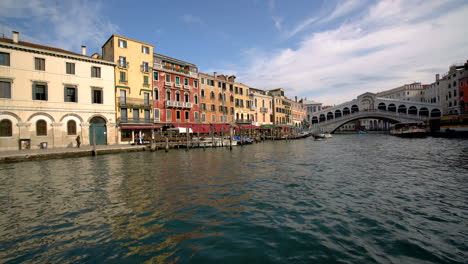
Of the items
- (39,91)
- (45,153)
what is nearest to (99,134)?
(39,91)

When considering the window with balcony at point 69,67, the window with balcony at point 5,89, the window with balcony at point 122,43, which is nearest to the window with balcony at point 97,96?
the window with balcony at point 69,67

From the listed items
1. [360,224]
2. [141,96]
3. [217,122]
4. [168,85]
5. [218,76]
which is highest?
[218,76]

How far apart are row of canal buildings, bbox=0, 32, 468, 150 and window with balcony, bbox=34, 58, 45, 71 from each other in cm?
8

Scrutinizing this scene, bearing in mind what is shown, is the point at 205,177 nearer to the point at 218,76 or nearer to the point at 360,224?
the point at 360,224

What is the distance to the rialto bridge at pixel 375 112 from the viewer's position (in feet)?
189

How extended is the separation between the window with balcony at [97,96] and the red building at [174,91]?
645 centimetres

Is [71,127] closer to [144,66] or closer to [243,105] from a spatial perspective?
[144,66]

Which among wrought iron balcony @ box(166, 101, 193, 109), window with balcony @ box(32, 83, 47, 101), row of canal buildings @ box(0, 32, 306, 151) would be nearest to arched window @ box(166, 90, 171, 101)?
row of canal buildings @ box(0, 32, 306, 151)

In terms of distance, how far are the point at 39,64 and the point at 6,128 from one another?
6.88 m

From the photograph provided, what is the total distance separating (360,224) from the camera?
16.3 feet

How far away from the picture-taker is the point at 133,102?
2791 centimetres

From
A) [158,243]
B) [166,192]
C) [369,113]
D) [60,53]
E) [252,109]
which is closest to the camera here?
[158,243]

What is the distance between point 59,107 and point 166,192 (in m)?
22.3

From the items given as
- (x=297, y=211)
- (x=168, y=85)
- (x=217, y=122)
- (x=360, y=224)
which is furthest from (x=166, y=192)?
(x=217, y=122)
